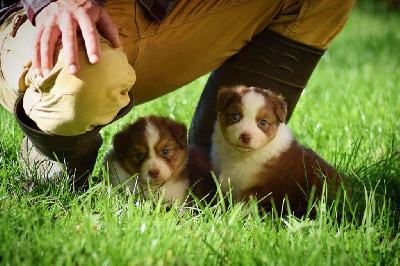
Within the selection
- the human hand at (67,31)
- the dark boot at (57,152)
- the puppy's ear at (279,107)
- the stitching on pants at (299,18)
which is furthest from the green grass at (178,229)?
the stitching on pants at (299,18)

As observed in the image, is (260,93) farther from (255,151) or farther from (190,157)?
(190,157)

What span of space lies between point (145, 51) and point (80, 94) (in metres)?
0.75

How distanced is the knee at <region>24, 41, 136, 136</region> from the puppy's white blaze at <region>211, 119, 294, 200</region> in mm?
872

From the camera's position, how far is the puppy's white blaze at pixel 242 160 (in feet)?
11.3

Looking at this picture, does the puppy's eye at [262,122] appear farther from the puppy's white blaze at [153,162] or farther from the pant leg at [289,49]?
the puppy's white blaze at [153,162]

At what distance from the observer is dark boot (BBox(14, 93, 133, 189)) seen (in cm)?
291

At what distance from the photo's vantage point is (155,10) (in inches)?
126

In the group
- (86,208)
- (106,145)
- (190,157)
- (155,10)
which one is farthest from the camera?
(106,145)

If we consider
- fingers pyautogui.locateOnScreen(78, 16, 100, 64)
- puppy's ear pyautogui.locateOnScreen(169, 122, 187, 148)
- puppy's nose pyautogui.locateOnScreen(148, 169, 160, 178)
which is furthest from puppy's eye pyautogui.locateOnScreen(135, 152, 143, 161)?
fingers pyautogui.locateOnScreen(78, 16, 100, 64)

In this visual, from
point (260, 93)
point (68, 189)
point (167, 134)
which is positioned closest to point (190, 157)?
point (167, 134)

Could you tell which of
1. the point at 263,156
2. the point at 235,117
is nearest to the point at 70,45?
the point at 235,117

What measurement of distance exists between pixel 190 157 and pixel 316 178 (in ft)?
2.42

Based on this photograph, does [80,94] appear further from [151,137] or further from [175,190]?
[175,190]

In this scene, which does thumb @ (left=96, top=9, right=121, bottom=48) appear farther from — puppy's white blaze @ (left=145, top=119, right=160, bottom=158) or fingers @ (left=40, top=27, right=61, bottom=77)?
puppy's white blaze @ (left=145, top=119, right=160, bottom=158)
